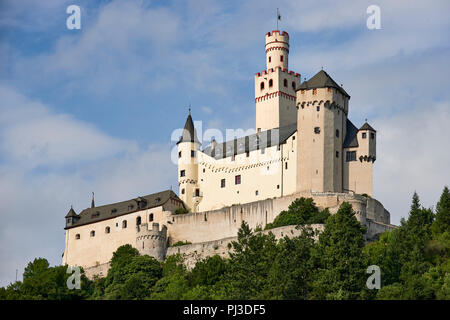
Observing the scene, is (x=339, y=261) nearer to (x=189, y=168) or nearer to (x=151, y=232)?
(x=151, y=232)

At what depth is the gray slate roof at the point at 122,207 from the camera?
104 metres

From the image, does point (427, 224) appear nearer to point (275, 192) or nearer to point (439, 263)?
point (439, 263)

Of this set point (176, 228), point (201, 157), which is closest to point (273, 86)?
point (201, 157)

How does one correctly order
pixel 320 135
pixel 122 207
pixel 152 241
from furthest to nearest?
pixel 122 207, pixel 152 241, pixel 320 135

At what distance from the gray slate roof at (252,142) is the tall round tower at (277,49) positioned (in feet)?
28.2

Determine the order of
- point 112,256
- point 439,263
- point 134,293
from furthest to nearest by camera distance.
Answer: point 112,256
point 134,293
point 439,263

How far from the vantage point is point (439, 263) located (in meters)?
79.9

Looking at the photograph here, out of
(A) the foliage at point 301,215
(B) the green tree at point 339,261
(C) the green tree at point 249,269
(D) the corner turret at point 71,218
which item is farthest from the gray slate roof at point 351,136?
(D) the corner turret at point 71,218

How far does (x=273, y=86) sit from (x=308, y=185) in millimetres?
16217

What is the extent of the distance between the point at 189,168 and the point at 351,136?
639 inches

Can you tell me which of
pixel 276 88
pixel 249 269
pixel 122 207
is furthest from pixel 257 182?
pixel 249 269

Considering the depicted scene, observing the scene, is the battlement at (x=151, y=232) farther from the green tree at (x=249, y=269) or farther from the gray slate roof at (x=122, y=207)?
the green tree at (x=249, y=269)

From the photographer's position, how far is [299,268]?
245ft
